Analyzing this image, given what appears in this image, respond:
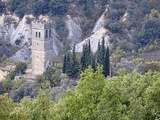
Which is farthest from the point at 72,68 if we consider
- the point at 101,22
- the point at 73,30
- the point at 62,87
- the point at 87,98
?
the point at 87,98

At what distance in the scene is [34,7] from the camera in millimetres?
84500

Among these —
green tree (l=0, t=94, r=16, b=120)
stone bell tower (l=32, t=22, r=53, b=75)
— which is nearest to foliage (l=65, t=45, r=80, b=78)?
stone bell tower (l=32, t=22, r=53, b=75)

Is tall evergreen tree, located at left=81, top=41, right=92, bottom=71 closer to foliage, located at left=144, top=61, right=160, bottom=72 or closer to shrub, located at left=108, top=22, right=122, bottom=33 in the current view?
foliage, located at left=144, top=61, right=160, bottom=72

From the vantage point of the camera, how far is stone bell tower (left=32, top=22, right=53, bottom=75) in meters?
68.3

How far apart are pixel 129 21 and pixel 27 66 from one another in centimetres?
1795

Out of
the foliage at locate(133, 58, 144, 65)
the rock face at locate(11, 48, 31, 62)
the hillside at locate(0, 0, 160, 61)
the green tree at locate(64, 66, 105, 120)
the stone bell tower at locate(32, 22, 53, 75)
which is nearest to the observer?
the green tree at locate(64, 66, 105, 120)

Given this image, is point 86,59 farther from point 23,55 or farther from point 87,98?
point 87,98

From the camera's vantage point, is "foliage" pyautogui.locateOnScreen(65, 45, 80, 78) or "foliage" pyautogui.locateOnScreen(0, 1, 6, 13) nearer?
"foliage" pyautogui.locateOnScreen(65, 45, 80, 78)

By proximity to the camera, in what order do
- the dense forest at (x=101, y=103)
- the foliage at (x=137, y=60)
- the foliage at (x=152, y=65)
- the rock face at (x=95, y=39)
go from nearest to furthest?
the dense forest at (x=101, y=103) < the foliage at (x=152, y=65) < the foliage at (x=137, y=60) < the rock face at (x=95, y=39)

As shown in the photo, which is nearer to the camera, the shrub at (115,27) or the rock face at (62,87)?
the rock face at (62,87)

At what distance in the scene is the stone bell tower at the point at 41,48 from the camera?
6831 cm

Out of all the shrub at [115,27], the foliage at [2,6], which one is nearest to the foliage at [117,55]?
the shrub at [115,27]

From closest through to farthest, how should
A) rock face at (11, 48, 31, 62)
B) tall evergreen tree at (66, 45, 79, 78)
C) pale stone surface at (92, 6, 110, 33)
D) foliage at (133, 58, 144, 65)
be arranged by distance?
tall evergreen tree at (66, 45, 79, 78), foliage at (133, 58, 144, 65), rock face at (11, 48, 31, 62), pale stone surface at (92, 6, 110, 33)

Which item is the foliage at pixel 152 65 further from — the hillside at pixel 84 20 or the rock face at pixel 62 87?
the hillside at pixel 84 20
